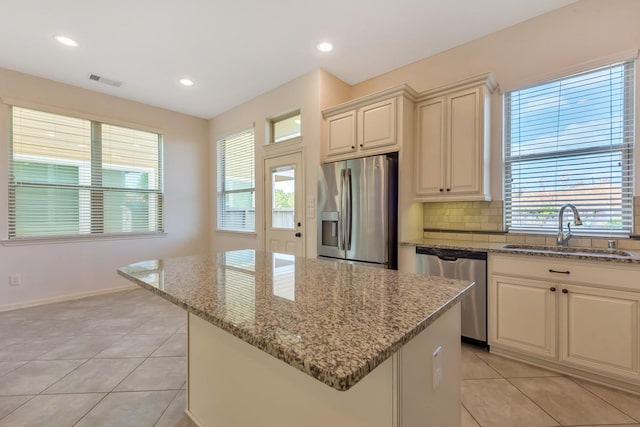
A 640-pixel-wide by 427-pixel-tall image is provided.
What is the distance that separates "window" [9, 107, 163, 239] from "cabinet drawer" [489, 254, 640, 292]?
471 cm

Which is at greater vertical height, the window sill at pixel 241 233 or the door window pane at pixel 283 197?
the door window pane at pixel 283 197

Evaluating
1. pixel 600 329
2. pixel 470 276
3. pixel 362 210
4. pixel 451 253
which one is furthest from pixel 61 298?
pixel 600 329

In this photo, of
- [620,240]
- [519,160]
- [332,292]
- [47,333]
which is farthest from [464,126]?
[47,333]

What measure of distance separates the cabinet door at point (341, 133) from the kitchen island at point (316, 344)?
1938 millimetres

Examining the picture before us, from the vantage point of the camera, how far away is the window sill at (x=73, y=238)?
3.45 m

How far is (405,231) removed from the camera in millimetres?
2861

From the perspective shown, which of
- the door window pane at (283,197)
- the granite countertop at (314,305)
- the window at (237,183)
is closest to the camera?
the granite countertop at (314,305)

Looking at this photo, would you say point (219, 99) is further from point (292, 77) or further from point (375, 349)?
point (375, 349)

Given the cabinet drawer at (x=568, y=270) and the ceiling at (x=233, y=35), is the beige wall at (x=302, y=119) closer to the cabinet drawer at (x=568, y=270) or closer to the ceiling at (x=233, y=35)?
the ceiling at (x=233, y=35)

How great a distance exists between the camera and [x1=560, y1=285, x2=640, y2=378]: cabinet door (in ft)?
5.89

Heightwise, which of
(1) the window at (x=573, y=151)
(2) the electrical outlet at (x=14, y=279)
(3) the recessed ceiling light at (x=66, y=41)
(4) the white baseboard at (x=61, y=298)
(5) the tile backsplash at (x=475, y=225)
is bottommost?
(4) the white baseboard at (x=61, y=298)

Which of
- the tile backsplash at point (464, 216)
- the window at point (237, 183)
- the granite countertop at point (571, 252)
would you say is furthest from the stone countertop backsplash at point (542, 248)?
the window at point (237, 183)

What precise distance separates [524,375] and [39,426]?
3030 millimetres

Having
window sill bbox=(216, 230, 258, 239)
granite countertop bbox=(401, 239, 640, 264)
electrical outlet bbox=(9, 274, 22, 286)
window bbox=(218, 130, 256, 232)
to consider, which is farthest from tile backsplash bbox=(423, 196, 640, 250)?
electrical outlet bbox=(9, 274, 22, 286)
